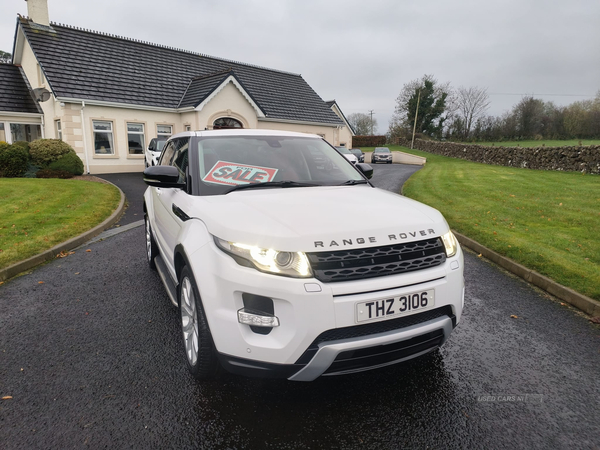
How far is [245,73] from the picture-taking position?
2873 centimetres

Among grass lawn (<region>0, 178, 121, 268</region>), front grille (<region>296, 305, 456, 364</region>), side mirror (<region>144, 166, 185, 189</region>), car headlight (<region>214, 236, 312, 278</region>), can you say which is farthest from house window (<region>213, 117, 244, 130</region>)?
front grille (<region>296, 305, 456, 364</region>)

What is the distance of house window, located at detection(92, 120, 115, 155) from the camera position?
65.7ft

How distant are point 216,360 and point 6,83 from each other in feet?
92.2

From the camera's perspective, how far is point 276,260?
2.33 meters

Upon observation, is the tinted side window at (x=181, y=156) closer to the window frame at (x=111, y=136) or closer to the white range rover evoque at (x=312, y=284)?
the white range rover evoque at (x=312, y=284)

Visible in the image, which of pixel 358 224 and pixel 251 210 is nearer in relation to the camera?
pixel 358 224

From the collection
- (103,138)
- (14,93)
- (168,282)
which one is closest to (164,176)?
(168,282)

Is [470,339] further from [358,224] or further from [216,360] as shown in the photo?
[216,360]

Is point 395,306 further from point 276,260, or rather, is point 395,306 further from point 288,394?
point 288,394

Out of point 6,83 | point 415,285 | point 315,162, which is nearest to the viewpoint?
point 415,285

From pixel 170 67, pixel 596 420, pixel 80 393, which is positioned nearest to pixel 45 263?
pixel 80 393

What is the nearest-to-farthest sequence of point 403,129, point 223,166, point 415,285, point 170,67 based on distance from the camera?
point 415,285
point 223,166
point 170,67
point 403,129

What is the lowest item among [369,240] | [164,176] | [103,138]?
[369,240]

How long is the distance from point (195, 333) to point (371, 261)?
1.45m
